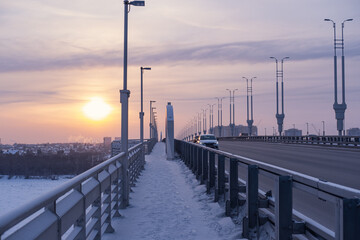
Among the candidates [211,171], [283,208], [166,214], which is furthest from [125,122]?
[283,208]

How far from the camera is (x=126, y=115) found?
1405cm

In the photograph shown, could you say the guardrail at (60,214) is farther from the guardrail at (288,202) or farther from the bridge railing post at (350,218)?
the bridge railing post at (350,218)

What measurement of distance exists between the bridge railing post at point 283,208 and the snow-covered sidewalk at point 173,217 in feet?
7.82

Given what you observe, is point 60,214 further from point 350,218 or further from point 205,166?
point 205,166

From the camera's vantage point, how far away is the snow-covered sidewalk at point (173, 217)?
29.5 ft

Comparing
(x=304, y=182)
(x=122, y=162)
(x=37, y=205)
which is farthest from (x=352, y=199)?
(x=122, y=162)

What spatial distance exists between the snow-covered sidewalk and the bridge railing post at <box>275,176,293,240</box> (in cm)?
238

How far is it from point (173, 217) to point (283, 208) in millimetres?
5064

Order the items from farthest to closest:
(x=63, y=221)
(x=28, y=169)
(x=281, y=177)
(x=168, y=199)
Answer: (x=28, y=169) < (x=168, y=199) < (x=281, y=177) < (x=63, y=221)

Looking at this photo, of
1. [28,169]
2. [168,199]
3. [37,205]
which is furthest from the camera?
[28,169]

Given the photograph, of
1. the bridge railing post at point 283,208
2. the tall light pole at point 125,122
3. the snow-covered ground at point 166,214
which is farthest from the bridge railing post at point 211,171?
the bridge railing post at point 283,208

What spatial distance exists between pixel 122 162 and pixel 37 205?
8.99m

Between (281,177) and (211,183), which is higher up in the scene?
(281,177)

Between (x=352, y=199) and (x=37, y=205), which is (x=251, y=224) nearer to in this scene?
(x=352, y=199)
